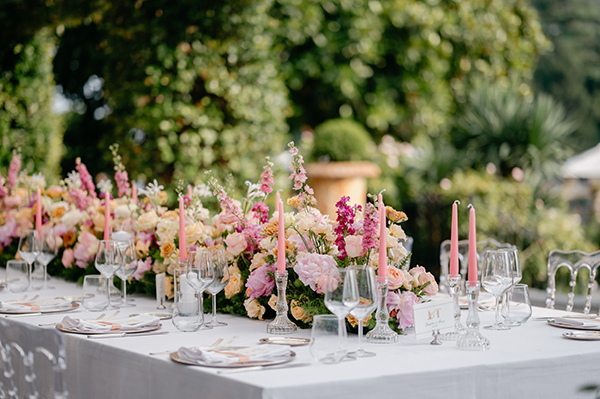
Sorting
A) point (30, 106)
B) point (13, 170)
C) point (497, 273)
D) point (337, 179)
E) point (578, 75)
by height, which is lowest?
point (497, 273)

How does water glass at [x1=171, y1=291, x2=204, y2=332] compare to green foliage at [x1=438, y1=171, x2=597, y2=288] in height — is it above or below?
below

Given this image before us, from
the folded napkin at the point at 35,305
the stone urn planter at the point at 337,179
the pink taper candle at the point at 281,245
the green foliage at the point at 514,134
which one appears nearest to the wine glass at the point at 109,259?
the folded napkin at the point at 35,305

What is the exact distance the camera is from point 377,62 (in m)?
12.1

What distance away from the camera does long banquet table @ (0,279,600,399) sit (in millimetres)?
1951

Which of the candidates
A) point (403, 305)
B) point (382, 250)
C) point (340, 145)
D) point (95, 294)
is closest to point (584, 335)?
point (403, 305)

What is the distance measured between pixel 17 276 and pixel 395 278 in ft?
6.65

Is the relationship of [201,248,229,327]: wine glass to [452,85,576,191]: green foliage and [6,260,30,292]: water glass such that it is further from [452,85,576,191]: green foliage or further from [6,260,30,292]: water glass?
[452,85,576,191]: green foliage

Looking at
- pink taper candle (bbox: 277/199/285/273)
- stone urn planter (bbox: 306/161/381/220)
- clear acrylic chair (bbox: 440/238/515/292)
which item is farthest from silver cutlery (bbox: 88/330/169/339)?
stone urn planter (bbox: 306/161/381/220)

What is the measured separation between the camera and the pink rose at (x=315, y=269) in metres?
2.60

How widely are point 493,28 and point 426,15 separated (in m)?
1.13

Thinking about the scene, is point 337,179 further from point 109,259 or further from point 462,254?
point 109,259

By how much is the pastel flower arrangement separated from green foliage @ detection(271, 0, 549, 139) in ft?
22.3

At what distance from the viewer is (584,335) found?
257 centimetres

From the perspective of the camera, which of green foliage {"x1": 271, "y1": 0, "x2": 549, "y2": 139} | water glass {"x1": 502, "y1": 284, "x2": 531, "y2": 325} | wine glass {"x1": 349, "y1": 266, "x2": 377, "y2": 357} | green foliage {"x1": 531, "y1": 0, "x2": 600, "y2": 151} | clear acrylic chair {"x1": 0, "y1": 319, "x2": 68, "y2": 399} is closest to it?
clear acrylic chair {"x1": 0, "y1": 319, "x2": 68, "y2": 399}
